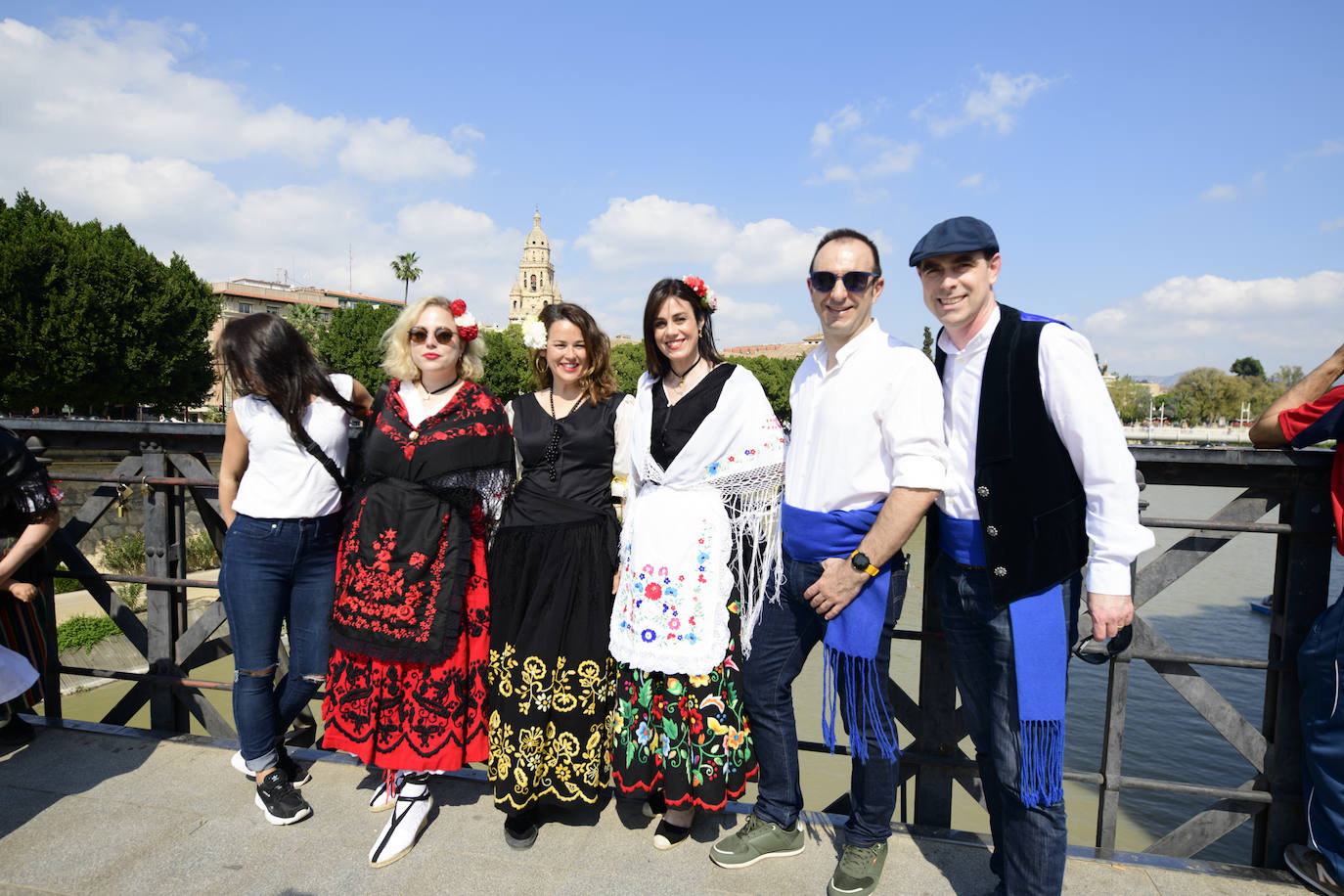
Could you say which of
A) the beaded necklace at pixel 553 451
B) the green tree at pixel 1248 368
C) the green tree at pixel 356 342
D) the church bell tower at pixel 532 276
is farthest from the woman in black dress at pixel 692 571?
the green tree at pixel 1248 368

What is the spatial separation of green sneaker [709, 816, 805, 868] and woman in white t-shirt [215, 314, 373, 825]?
4.84ft

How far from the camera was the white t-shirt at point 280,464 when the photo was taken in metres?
2.60

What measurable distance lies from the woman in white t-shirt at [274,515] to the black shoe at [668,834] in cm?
125

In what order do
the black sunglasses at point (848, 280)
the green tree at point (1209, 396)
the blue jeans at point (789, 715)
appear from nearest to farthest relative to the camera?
the black sunglasses at point (848, 280)
the blue jeans at point (789, 715)
the green tree at point (1209, 396)

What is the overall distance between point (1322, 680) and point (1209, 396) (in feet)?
321

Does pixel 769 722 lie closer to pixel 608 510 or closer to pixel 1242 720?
pixel 608 510

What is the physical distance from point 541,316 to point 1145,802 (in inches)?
412

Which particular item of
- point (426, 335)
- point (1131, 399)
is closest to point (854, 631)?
point (426, 335)

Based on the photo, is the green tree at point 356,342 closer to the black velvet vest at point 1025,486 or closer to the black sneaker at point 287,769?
the black sneaker at point 287,769

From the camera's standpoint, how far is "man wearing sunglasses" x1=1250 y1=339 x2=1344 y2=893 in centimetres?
221

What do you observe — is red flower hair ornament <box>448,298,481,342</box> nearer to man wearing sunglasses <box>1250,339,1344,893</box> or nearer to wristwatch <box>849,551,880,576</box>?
wristwatch <box>849,551,880,576</box>

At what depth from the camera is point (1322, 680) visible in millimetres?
2258

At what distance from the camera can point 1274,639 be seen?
97.7 inches

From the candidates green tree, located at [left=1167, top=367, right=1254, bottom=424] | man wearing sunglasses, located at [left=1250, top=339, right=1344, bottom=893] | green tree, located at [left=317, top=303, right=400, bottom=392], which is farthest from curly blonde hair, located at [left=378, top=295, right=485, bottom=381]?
green tree, located at [left=1167, top=367, right=1254, bottom=424]
